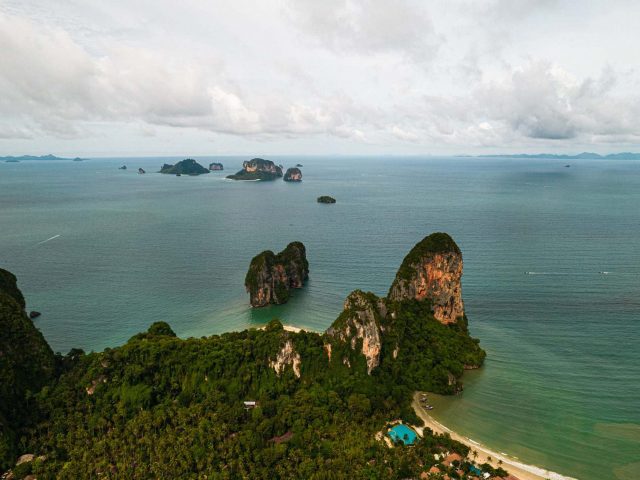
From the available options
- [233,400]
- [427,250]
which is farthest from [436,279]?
[233,400]

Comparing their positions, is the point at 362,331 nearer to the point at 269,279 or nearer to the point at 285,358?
the point at 285,358

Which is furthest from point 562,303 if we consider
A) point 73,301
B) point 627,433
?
point 73,301

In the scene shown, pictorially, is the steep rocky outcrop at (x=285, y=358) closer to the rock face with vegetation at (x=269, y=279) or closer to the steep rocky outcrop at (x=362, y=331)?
the steep rocky outcrop at (x=362, y=331)

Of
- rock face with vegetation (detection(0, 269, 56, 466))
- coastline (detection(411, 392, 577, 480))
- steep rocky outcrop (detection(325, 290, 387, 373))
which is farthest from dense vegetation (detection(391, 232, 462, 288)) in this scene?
rock face with vegetation (detection(0, 269, 56, 466))

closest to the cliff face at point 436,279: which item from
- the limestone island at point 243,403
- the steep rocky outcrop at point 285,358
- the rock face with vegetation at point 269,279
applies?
Answer: the limestone island at point 243,403

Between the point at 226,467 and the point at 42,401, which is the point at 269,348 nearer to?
the point at 226,467
